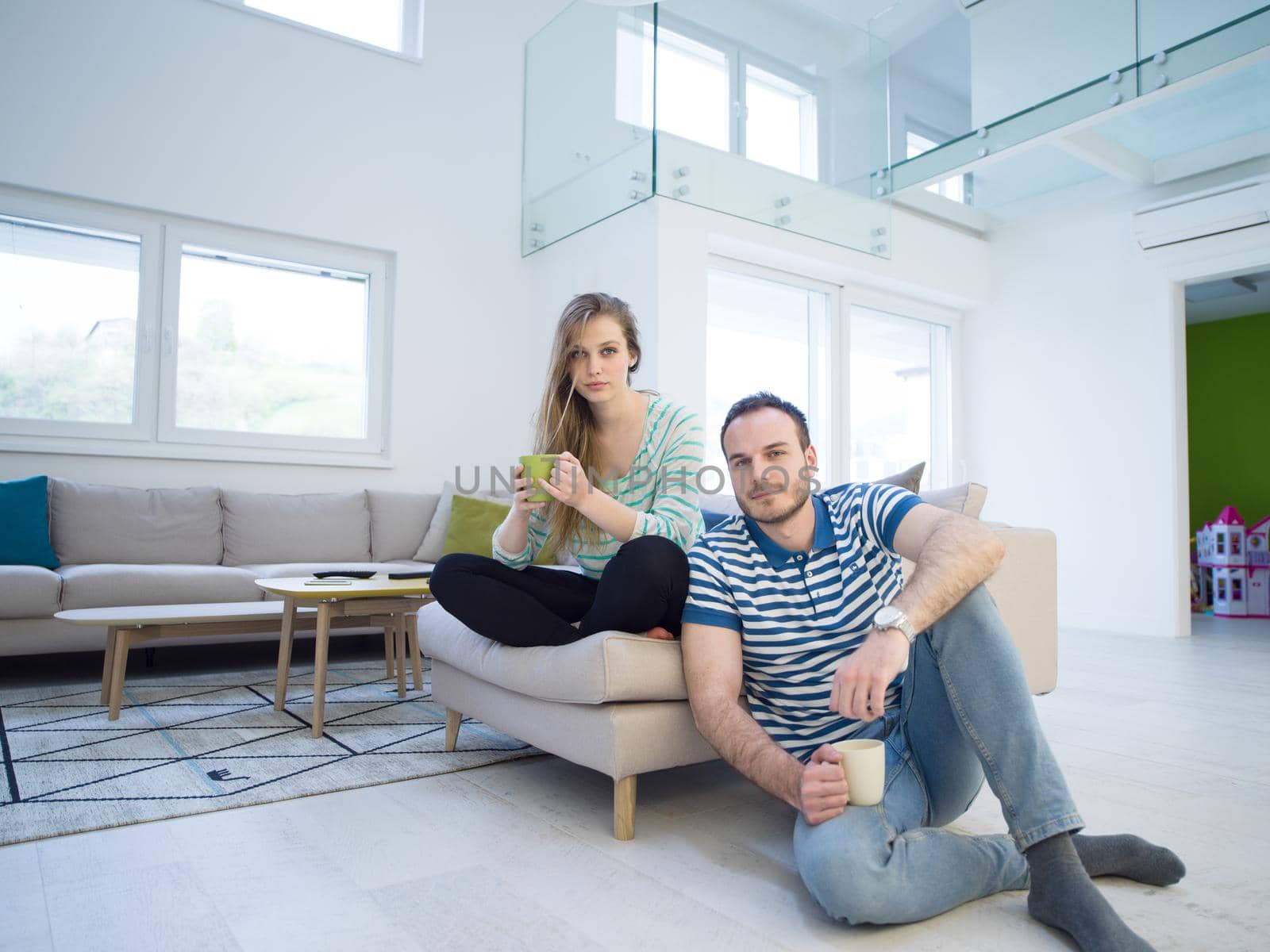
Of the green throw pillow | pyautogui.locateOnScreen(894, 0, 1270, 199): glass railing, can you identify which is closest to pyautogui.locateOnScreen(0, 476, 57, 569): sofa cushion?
the green throw pillow

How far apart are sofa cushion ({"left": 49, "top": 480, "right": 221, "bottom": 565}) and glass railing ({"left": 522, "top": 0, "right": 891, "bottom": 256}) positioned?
7.62 feet

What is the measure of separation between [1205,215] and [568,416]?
173 inches

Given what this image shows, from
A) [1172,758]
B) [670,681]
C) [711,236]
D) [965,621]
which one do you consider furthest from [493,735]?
[711,236]

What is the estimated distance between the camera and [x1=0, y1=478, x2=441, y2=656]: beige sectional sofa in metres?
3.01

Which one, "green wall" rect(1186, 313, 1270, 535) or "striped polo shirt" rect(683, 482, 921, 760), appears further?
"green wall" rect(1186, 313, 1270, 535)

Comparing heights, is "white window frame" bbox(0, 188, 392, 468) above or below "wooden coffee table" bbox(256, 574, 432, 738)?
above

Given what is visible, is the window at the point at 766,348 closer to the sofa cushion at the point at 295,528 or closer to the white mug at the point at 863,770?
the sofa cushion at the point at 295,528

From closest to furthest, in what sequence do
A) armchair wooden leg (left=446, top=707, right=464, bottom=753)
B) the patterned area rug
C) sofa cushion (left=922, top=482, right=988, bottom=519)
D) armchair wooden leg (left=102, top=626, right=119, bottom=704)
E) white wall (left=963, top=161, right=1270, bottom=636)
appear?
the patterned area rug, armchair wooden leg (left=446, top=707, right=464, bottom=753), sofa cushion (left=922, top=482, right=988, bottom=519), armchair wooden leg (left=102, top=626, right=119, bottom=704), white wall (left=963, top=161, right=1270, bottom=636)

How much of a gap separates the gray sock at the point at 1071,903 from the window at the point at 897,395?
171 inches

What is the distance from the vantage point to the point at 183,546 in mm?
3664

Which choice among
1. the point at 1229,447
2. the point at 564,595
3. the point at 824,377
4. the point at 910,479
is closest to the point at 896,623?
the point at 564,595

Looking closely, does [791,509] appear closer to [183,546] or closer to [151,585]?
[151,585]

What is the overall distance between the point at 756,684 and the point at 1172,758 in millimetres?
1361

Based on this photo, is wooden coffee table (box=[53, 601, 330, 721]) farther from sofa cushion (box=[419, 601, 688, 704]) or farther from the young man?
the young man
